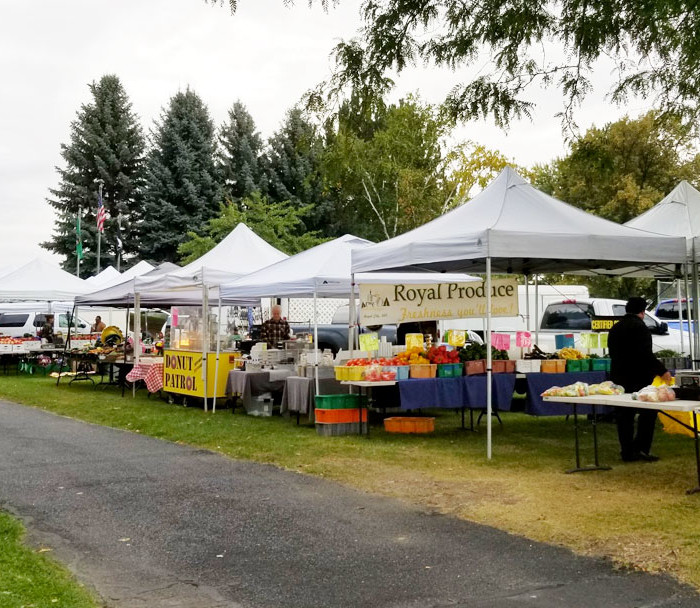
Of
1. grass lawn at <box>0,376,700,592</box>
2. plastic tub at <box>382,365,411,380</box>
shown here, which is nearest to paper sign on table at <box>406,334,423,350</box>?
plastic tub at <box>382,365,411,380</box>

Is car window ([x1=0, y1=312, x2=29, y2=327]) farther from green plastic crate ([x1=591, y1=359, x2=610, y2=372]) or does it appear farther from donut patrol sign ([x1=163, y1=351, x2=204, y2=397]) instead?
green plastic crate ([x1=591, y1=359, x2=610, y2=372])

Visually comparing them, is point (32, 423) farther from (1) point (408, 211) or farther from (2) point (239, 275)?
(1) point (408, 211)

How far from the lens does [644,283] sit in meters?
36.8

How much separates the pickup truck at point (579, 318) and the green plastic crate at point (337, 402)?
29.5ft

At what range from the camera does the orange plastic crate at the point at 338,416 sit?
1117 cm

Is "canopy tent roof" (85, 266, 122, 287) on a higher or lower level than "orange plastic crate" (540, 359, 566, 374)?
higher

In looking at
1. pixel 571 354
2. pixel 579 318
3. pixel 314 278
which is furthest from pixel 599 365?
pixel 579 318

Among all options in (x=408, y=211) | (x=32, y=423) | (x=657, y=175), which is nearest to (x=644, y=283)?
(x=657, y=175)

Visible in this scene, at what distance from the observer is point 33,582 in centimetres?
499

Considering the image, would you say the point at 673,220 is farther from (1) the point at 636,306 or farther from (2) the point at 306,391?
(2) the point at 306,391

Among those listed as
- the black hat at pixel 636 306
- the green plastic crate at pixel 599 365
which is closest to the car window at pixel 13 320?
the green plastic crate at pixel 599 365

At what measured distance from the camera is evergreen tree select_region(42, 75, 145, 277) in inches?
2073

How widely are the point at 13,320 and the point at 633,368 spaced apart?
28.1m

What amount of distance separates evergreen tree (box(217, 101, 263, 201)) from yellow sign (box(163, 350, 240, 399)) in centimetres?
3244
